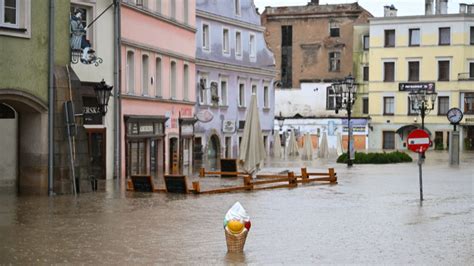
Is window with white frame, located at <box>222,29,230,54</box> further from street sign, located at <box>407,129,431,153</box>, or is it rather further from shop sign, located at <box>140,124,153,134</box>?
street sign, located at <box>407,129,431,153</box>

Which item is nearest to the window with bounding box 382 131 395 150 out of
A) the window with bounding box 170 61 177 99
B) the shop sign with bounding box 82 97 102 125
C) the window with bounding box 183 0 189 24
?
the window with bounding box 183 0 189 24

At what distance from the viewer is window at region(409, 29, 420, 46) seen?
83.9 m

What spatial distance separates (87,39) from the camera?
3256cm

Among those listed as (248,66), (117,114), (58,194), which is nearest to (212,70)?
(248,66)

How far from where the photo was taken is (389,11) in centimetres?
8594

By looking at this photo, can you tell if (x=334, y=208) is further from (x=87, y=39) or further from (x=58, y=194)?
(x=87, y=39)

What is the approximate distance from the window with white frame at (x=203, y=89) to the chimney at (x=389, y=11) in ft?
118

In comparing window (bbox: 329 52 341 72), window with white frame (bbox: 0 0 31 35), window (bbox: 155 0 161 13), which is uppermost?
window (bbox: 329 52 341 72)

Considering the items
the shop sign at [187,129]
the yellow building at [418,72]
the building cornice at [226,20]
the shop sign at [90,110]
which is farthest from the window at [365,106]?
the shop sign at [90,110]

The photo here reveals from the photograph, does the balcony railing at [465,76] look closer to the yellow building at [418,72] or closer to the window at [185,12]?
the yellow building at [418,72]

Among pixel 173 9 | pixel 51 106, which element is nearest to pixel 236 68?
pixel 173 9

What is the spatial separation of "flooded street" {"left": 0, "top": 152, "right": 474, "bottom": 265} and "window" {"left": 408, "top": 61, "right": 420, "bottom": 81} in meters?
57.3

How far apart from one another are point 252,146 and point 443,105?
54.3 m

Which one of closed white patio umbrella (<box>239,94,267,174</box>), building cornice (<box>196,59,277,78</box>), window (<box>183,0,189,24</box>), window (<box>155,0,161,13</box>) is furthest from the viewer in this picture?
building cornice (<box>196,59,277,78</box>)
